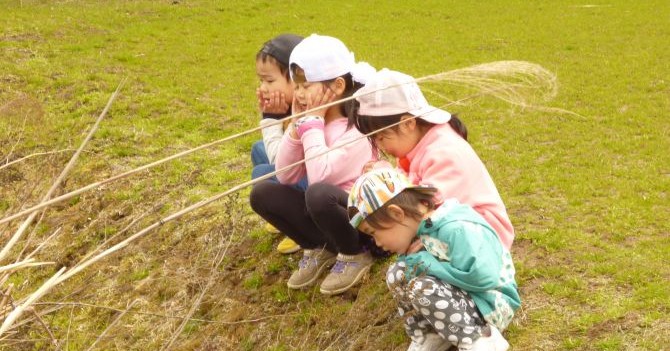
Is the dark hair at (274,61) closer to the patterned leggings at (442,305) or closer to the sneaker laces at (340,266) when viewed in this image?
the sneaker laces at (340,266)

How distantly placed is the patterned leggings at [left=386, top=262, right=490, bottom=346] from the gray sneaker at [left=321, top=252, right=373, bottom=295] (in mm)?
830

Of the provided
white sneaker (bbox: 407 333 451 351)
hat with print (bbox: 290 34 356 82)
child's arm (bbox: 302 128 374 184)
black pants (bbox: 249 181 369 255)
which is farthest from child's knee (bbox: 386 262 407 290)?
hat with print (bbox: 290 34 356 82)

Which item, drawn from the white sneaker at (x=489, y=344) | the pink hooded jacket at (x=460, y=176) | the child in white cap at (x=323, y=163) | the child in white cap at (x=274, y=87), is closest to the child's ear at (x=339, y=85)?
the child in white cap at (x=323, y=163)

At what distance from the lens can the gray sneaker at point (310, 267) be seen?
12.1ft

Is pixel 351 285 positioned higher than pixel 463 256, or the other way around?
pixel 463 256

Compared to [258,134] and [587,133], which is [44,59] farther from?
[587,133]

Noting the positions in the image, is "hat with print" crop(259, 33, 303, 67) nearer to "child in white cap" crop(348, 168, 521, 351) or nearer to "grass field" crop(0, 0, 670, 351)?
"grass field" crop(0, 0, 670, 351)

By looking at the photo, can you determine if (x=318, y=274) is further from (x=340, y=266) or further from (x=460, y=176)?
(x=460, y=176)

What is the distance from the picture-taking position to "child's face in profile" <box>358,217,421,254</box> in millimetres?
2607

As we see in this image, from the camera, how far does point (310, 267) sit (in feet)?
12.1

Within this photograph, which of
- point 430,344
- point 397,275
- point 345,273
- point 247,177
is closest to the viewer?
point 397,275

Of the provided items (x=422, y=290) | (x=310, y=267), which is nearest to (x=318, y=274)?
(x=310, y=267)

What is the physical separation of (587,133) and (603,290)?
3.06 m

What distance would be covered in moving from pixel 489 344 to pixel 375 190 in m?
0.61
